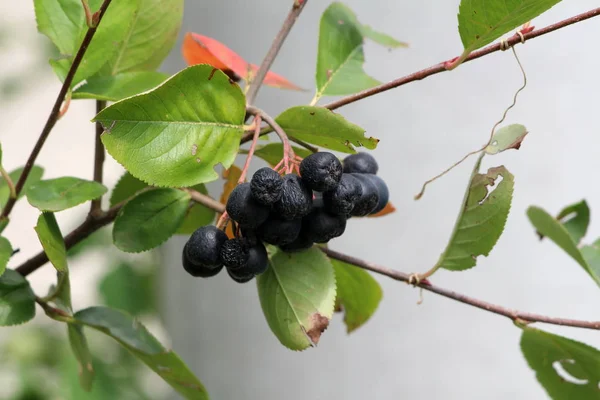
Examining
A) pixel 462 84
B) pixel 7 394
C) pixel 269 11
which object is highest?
pixel 462 84

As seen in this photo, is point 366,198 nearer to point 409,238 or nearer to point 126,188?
point 126,188

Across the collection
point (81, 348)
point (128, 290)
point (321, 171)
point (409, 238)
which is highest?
point (321, 171)

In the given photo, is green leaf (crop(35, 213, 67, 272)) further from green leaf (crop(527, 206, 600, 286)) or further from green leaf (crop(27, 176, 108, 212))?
green leaf (crop(527, 206, 600, 286))

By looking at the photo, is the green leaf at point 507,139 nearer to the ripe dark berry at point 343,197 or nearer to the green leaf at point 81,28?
the ripe dark berry at point 343,197

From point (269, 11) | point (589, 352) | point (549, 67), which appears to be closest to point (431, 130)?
point (549, 67)

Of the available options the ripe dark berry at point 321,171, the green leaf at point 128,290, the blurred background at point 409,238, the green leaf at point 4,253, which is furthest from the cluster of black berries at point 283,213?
the green leaf at point 128,290

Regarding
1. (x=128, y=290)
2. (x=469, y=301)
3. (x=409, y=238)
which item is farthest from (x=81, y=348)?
(x=128, y=290)

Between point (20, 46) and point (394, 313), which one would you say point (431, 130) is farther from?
point (20, 46)
